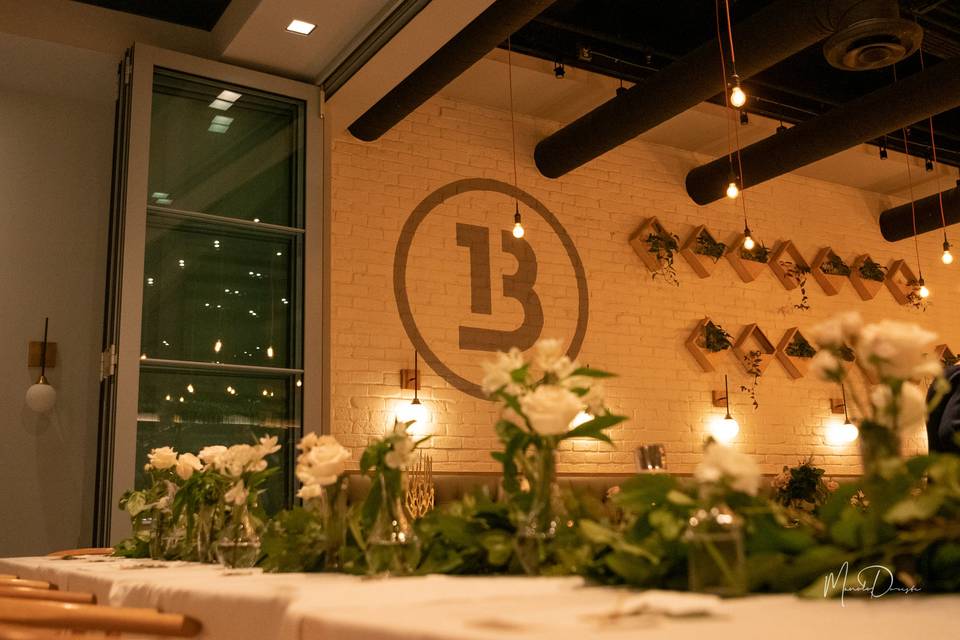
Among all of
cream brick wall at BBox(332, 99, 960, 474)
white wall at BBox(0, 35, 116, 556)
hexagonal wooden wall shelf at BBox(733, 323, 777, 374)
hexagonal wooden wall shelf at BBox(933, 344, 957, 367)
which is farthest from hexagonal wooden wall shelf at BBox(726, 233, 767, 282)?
white wall at BBox(0, 35, 116, 556)

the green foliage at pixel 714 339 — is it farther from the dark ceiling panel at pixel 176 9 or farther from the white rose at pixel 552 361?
the white rose at pixel 552 361

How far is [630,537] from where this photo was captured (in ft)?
4.11

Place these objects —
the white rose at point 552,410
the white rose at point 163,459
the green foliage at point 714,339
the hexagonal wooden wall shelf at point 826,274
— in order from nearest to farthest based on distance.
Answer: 1. the white rose at point 552,410
2. the white rose at point 163,459
3. the green foliage at point 714,339
4. the hexagonal wooden wall shelf at point 826,274

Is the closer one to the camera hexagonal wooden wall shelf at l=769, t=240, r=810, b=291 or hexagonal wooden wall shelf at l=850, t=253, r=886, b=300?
hexagonal wooden wall shelf at l=769, t=240, r=810, b=291

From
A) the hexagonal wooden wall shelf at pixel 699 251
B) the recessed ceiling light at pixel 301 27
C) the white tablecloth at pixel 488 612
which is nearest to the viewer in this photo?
the white tablecloth at pixel 488 612

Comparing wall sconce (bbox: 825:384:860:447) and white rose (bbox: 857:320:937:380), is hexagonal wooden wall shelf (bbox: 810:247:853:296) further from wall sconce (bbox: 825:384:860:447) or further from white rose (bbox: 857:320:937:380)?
white rose (bbox: 857:320:937:380)

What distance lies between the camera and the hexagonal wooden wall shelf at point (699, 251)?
23.8ft

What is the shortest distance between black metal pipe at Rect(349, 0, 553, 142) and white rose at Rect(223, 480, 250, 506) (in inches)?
121

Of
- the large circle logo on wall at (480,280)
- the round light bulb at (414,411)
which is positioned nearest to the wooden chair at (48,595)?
the round light bulb at (414,411)

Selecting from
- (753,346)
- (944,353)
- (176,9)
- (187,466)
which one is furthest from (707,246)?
(187,466)

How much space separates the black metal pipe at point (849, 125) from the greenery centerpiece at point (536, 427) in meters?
4.73

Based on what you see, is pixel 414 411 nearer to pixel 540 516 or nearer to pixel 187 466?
pixel 187 466

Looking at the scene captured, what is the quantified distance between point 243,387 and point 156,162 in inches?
46.0

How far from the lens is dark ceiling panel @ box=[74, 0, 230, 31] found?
5.02 meters
